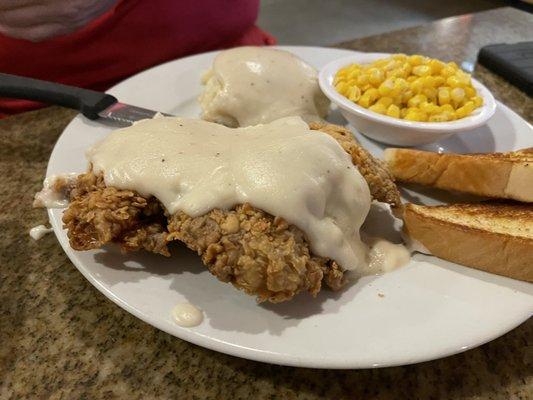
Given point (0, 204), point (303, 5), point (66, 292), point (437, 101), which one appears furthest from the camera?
point (303, 5)

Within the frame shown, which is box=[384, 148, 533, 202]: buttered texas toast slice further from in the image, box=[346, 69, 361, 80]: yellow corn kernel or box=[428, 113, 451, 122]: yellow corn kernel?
box=[346, 69, 361, 80]: yellow corn kernel

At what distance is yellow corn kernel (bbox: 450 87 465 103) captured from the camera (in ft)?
6.72

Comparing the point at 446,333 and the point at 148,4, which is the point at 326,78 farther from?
the point at 446,333

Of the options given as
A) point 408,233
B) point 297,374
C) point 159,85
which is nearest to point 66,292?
point 297,374

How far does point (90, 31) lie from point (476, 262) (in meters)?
2.12

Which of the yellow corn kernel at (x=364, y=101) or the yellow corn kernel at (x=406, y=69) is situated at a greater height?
the yellow corn kernel at (x=406, y=69)

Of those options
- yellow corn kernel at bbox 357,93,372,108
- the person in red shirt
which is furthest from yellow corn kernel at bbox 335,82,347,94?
the person in red shirt

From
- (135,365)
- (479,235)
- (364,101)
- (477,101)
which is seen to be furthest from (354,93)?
(135,365)

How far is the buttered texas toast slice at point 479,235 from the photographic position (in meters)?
1.38

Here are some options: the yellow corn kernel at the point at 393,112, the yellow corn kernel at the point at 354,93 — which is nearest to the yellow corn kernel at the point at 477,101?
the yellow corn kernel at the point at 393,112

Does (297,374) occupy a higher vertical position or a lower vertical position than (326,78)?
lower

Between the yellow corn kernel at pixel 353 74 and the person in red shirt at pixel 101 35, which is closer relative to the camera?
the yellow corn kernel at pixel 353 74

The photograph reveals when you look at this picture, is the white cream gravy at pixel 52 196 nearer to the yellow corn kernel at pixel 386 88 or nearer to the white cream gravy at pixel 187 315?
the white cream gravy at pixel 187 315

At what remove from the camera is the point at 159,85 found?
240cm
